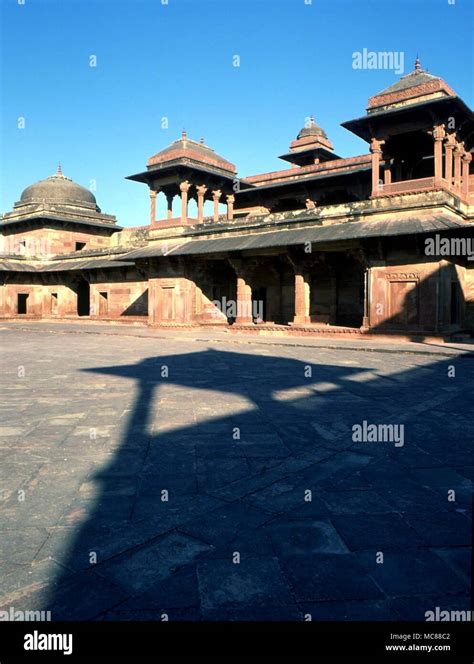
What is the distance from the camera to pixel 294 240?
682 inches

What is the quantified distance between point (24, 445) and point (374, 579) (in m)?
3.13

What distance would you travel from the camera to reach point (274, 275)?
77.7 ft

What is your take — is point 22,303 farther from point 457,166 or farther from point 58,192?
point 457,166

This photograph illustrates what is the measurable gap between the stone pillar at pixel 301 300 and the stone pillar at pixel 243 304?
2.23 metres

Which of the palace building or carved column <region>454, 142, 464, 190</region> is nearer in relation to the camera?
the palace building

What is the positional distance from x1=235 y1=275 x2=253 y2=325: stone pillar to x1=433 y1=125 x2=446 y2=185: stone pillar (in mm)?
8236

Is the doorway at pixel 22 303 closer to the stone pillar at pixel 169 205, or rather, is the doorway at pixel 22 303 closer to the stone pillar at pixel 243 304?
the stone pillar at pixel 169 205

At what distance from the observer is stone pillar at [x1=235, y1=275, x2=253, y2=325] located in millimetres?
19875

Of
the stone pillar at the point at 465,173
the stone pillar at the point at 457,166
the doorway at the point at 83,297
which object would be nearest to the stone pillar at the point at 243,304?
the stone pillar at the point at 457,166

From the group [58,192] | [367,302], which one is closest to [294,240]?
[367,302]

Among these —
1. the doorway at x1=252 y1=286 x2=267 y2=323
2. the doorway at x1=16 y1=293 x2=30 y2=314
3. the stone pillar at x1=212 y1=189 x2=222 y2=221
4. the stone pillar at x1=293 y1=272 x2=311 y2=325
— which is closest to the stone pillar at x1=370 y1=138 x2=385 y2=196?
the stone pillar at x1=293 y1=272 x2=311 y2=325

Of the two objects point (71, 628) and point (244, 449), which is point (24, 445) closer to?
point (244, 449)

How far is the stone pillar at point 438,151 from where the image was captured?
15.1 metres

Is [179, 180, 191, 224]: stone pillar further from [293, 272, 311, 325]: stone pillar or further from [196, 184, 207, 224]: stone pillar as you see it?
[293, 272, 311, 325]: stone pillar
